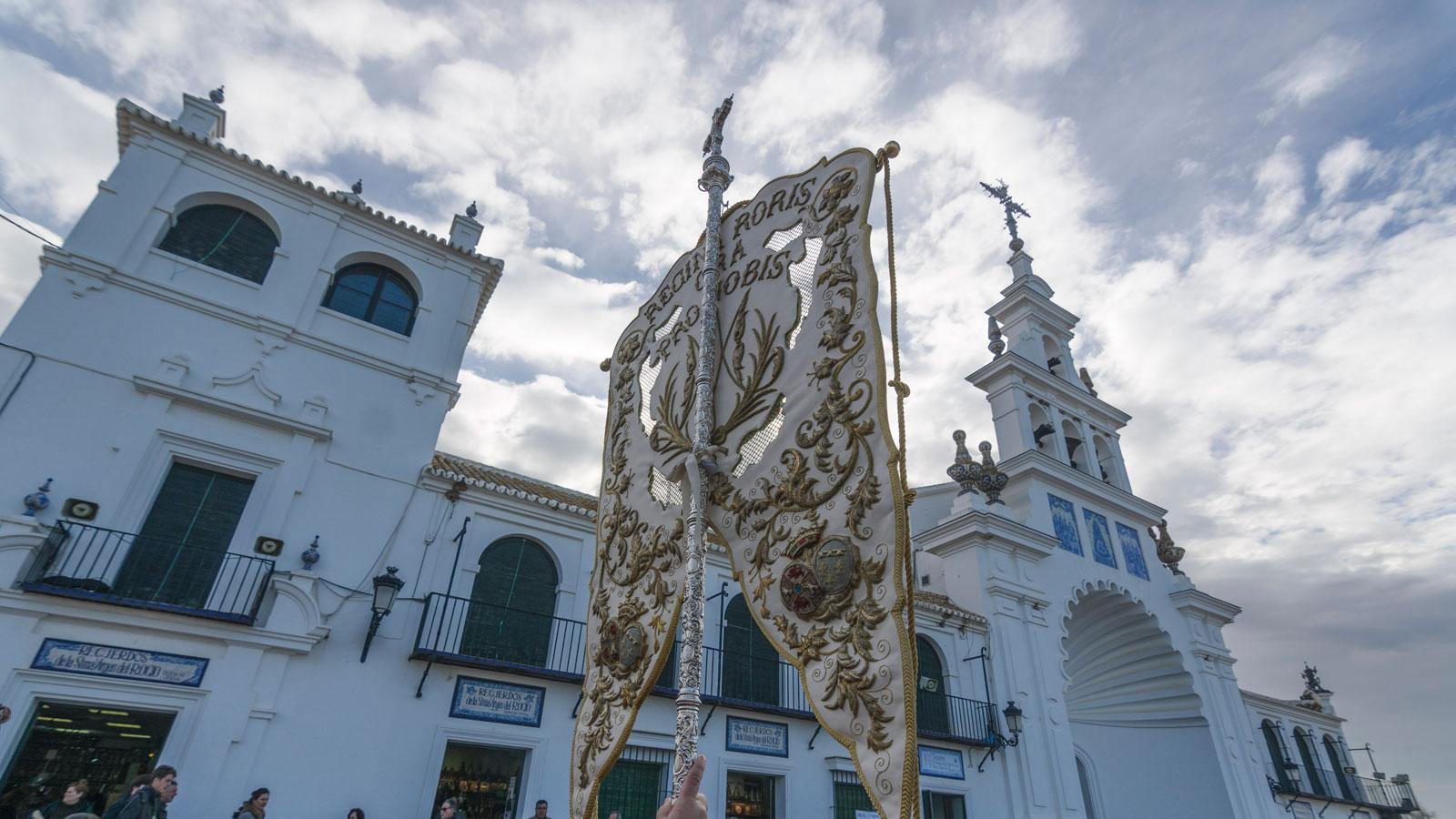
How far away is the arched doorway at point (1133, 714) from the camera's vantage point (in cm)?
1433

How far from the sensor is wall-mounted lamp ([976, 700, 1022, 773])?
11766mm

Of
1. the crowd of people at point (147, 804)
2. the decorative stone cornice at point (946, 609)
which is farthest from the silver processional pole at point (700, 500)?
the decorative stone cornice at point (946, 609)

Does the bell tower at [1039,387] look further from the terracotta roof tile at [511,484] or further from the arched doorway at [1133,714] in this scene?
the terracotta roof tile at [511,484]

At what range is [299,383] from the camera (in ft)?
30.7

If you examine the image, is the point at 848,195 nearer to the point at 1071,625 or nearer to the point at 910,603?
the point at 910,603

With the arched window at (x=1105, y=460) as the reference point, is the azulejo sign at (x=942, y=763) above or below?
below

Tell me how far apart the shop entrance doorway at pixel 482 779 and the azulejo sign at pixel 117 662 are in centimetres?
285

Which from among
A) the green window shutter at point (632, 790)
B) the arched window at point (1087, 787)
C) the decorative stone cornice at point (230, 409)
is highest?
the decorative stone cornice at point (230, 409)

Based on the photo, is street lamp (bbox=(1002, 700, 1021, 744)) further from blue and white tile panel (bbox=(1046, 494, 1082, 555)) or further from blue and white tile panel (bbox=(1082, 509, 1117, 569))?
blue and white tile panel (bbox=(1082, 509, 1117, 569))

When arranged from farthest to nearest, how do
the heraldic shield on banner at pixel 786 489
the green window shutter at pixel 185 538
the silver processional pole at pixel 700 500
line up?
1. the green window shutter at pixel 185 538
2. the silver processional pole at pixel 700 500
3. the heraldic shield on banner at pixel 786 489

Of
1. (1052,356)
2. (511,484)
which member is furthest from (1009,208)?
(511,484)

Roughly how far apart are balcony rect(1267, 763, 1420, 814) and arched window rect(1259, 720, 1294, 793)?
24 mm

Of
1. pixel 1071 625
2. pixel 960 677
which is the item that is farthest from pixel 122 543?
pixel 1071 625

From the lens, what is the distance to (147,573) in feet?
24.9
